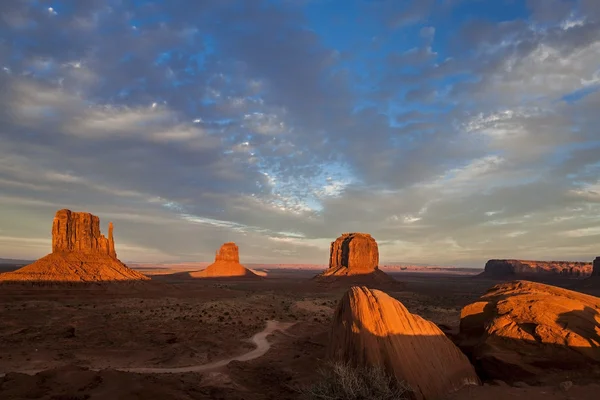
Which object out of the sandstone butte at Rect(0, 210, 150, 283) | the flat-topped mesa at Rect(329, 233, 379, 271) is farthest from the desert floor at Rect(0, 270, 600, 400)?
the flat-topped mesa at Rect(329, 233, 379, 271)

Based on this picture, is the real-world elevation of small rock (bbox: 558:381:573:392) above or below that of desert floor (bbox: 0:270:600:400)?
above

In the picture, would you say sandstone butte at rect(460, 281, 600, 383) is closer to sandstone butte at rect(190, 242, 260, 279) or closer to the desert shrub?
the desert shrub

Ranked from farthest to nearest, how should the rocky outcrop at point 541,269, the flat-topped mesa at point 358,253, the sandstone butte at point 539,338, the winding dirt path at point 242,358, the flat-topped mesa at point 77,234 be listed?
the rocky outcrop at point 541,269, the flat-topped mesa at point 358,253, the flat-topped mesa at point 77,234, the winding dirt path at point 242,358, the sandstone butte at point 539,338

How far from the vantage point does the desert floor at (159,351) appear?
14672 millimetres

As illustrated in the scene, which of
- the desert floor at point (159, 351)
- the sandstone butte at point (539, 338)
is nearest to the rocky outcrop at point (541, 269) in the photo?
the desert floor at point (159, 351)

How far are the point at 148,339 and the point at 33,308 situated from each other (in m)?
27.4

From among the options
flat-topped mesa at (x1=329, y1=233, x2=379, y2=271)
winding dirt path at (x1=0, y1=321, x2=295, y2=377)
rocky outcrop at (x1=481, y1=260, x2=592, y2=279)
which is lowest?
winding dirt path at (x1=0, y1=321, x2=295, y2=377)

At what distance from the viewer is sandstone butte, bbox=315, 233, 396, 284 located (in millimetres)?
107188

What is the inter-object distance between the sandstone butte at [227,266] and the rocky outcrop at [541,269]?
387ft

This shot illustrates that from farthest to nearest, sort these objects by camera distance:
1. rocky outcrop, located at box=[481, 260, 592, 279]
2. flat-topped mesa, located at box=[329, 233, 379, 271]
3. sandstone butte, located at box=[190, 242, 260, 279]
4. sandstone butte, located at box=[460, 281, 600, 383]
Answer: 1. rocky outcrop, located at box=[481, 260, 592, 279]
2. sandstone butte, located at box=[190, 242, 260, 279]
3. flat-topped mesa, located at box=[329, 233, 379, 271]
4. sandstone butte, located at box=[460, 281, 600, 383]

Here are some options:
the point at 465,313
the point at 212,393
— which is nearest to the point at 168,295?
the point at 212,393

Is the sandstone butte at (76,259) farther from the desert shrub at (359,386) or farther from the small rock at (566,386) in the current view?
the small rock at (566,386)

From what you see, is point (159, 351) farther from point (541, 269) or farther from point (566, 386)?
point (541, 269)

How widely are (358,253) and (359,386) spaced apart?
10556 centimetres
